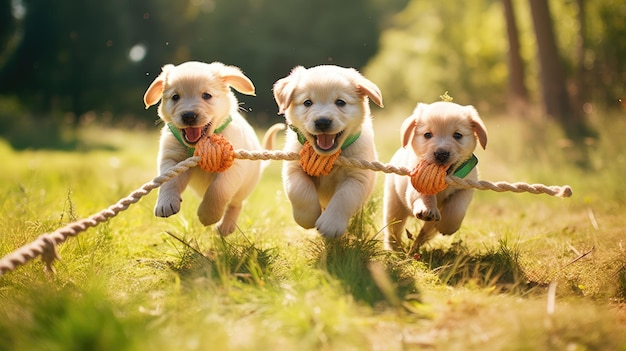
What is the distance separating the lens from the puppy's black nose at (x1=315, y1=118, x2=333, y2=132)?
382 cm

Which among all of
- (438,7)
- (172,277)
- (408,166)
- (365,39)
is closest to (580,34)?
(438,7)

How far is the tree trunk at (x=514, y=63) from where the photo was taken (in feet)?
45.8

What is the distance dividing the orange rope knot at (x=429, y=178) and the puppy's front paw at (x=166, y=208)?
5.22ft

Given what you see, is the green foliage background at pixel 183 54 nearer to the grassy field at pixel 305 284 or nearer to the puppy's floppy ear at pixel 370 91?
the grassy field at pixel 305 284

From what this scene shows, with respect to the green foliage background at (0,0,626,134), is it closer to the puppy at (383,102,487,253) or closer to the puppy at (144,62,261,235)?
the puppy at (383,102,487,253)

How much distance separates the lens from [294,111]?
407 cm

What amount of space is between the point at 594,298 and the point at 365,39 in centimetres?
3059

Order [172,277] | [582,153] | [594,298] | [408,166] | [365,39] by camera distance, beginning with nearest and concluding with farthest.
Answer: [594,298], [172,277], [408,166], [582,153], [365,39]

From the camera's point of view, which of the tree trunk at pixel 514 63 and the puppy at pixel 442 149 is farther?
the tree trunk at pixel 514 63

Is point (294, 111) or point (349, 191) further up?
point (294, 111)

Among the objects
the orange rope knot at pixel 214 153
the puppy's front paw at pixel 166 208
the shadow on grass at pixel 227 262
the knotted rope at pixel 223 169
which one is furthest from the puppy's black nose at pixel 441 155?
the puppy's front paw at pixel 166 208

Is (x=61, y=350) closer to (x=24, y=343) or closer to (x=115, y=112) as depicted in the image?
(x=24, y=343)

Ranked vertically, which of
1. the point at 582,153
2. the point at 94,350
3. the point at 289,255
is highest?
the point at 94,350

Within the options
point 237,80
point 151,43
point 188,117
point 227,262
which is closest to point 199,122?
point 188,117
